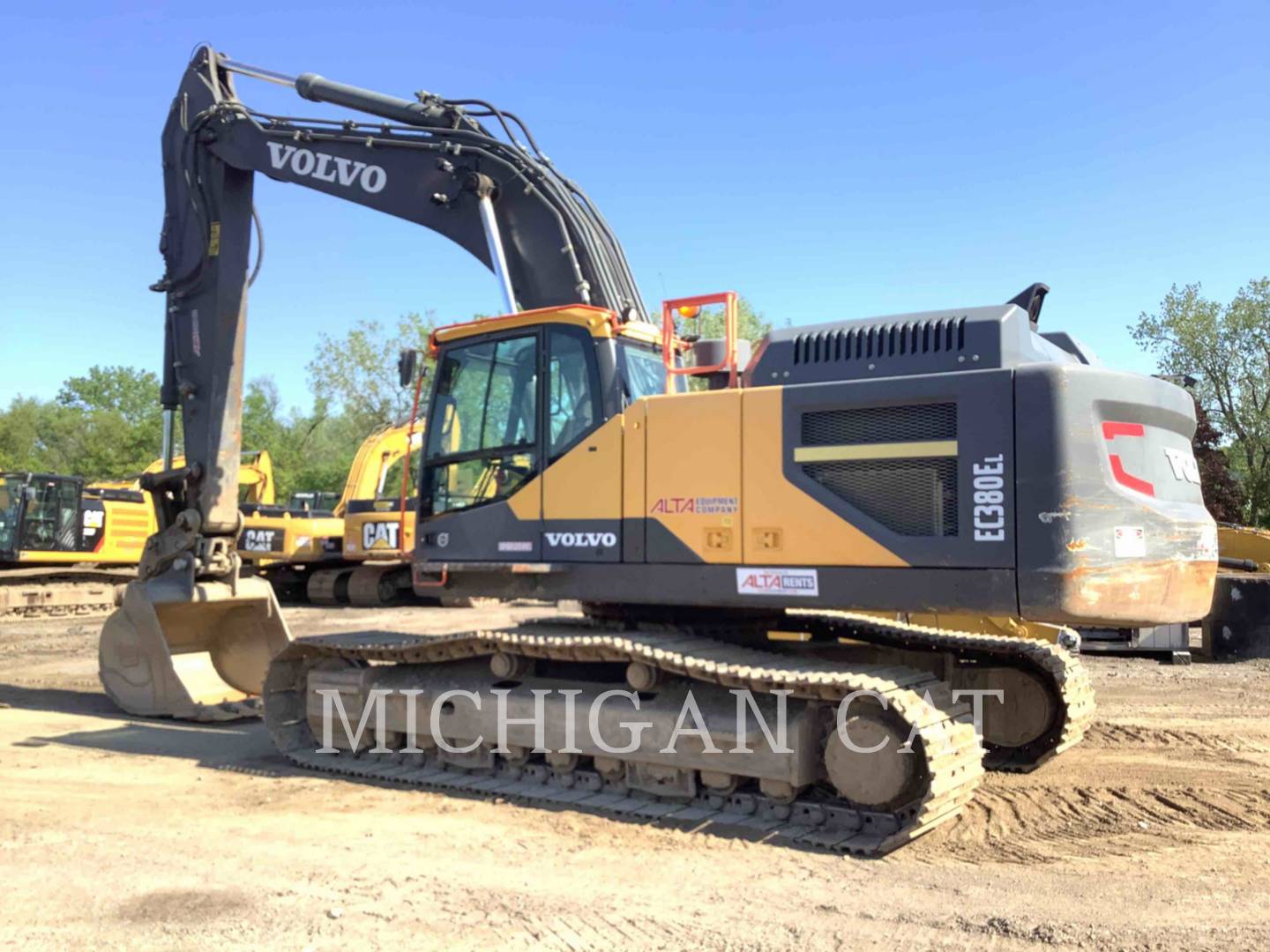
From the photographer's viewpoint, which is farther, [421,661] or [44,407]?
[44,407]

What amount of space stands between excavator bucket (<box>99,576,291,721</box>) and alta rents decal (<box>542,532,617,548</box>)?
3.95m

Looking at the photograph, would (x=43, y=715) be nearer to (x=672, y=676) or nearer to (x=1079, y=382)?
(x=672, y=676)

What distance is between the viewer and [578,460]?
643 centimetres

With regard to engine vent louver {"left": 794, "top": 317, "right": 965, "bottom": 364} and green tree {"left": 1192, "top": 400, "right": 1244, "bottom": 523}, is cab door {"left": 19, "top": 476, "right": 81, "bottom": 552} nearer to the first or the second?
engine vent louver {"left": 794, "top": 317, "right": 965, "bottom": 364}

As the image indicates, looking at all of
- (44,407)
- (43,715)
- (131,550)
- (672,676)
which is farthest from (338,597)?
(44,407)

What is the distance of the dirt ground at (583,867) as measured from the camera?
4344 mm

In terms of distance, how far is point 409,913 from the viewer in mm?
4590

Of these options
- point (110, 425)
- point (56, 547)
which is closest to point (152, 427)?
point (110, 425)

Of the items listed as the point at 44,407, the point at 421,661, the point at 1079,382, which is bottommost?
the point at 421,661

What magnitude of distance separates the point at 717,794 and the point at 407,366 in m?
3.23

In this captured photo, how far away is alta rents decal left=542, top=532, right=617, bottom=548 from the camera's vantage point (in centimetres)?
629

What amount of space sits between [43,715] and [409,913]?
6427 mm

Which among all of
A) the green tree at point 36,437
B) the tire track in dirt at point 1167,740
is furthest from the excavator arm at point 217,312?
the green tree at point 36,437

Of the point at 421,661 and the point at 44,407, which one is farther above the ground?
the point at 44,407
